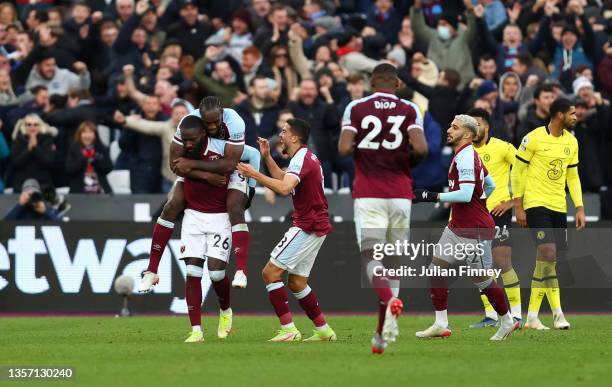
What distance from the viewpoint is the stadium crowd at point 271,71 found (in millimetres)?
22375

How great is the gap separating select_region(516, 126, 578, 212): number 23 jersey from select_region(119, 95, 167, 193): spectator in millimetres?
7546

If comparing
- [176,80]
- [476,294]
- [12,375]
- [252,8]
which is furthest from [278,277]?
[252,8]

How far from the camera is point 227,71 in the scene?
24016mm

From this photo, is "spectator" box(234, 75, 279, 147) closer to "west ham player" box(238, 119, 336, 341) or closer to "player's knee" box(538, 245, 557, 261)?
"player's knee" box(538, 245, 557, 261)

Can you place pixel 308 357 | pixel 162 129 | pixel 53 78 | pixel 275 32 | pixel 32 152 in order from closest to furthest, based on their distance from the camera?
1. pixel 308 357
2. pixel 32 152
3. pixel 162 129
4. pixel 53 78
5. pixel 275 32

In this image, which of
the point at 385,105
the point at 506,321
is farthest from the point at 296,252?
the point at 506,321

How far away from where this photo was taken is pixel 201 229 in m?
14.8

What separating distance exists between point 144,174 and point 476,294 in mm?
→ 5795

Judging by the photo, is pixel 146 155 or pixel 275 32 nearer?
pixel 146 155

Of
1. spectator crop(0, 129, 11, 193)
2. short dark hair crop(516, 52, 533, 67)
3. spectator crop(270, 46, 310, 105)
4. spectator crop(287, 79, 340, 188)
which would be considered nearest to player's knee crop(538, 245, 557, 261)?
spectator crop(287, 79, 340, 188)

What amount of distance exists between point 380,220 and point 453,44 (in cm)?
1186

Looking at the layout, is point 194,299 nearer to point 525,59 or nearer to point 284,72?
point 284,72

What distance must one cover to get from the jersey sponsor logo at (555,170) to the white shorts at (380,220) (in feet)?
13.0

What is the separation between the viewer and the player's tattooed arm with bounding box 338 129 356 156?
13.2 m
